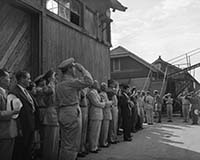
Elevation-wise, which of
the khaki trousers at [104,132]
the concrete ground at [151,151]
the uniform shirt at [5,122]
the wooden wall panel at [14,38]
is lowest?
the concrete ground at [151,151]

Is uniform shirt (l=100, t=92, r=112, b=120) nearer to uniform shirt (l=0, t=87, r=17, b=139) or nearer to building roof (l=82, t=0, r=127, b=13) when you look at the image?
uniform shirt (l=0, t=87, r=17, b=139)

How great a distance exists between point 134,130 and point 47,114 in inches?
244

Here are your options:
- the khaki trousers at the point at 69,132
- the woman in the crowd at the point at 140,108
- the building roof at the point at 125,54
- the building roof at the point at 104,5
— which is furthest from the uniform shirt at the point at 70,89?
the building roof at the point at 125,54

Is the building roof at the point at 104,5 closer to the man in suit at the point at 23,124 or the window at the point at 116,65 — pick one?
the man in suit at the point at 23,124

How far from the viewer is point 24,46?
710cm

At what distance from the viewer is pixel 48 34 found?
7.66 metres

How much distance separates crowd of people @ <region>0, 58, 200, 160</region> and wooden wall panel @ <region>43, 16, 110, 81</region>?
1.64 m

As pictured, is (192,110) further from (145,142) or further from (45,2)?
(45,2)

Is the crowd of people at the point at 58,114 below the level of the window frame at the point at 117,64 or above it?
below

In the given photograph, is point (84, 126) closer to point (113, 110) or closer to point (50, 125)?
point (50, 125)

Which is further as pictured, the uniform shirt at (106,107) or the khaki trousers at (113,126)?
the khaki trousers at (113,126)

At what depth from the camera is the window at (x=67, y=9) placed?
8.23 metres

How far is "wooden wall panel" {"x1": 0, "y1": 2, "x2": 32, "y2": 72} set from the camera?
6398mm

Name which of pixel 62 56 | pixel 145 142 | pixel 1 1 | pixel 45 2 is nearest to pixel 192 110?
pixel 145 142
